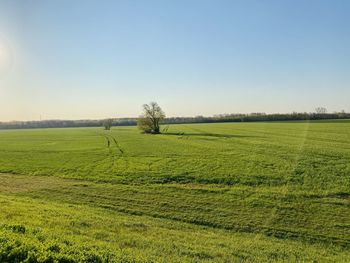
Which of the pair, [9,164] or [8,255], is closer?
[8,255]

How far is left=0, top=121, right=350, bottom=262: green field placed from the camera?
10.6 meters

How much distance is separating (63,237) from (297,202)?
1573 centimetres

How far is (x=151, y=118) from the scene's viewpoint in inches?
3565

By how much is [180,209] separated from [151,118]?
237ft

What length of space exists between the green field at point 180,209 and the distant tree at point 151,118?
5119 centimetres

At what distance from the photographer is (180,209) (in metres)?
19.2

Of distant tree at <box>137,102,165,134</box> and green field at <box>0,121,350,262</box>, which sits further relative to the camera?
distant tree at <box>137,102,165,134</box>

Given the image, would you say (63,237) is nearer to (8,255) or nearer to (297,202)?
(8,255)

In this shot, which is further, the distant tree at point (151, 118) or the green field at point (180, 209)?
the distant tree at point (151, 118)

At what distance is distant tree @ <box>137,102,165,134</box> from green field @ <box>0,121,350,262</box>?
51195 millimetres

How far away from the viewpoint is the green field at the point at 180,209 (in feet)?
34.7

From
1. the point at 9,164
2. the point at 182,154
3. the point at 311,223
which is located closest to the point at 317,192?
the point at 311,223

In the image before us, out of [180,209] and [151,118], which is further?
[151,118]

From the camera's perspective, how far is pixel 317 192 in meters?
22.6
